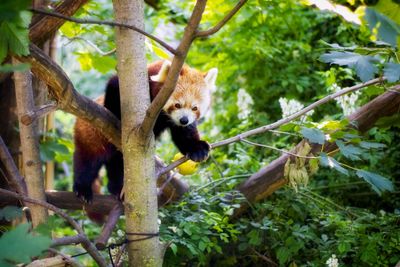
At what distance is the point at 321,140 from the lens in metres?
1.91

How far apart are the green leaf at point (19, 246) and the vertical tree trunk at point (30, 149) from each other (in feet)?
4.24

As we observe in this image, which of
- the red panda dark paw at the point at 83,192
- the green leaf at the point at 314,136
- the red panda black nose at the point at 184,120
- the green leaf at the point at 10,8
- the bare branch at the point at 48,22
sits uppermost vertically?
the green leaf at the point at 10,8

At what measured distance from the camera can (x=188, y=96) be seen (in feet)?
9.80

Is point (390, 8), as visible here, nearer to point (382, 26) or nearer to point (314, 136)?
point (382, 26)

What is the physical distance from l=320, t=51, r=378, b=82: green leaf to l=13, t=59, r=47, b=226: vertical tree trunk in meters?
1.25

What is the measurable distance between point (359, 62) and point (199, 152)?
1.18 metres

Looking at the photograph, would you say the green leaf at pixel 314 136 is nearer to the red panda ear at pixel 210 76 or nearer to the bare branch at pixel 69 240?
the bare branch at pixel 69 240

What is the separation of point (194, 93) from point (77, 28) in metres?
0.79

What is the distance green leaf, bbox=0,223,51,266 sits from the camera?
92 cm

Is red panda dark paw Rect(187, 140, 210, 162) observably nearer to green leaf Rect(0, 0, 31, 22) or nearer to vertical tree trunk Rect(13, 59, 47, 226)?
vertical tree trunk Rect(13, 59, 47, 226)

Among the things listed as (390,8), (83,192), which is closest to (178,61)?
(390,8)

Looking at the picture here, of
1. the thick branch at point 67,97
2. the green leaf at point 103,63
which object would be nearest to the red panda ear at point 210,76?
the green leaf at point 103,63

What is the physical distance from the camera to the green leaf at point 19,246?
924 mm

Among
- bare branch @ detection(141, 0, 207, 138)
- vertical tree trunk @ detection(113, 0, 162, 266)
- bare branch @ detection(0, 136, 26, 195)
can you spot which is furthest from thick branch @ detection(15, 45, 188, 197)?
bare branch @ detection(0, 136, 26, 195)
